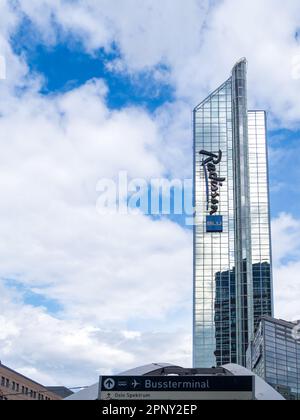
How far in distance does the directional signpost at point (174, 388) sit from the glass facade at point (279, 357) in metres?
127

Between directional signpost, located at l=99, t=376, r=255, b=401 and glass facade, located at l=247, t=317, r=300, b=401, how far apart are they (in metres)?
127

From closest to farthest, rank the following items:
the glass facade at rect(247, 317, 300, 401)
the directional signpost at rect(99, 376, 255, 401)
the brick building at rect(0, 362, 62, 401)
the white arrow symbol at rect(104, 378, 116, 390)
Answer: the directional signpost at rect(99, 376, 255, 401) < the white arrow symbol at rect(104, 378, 116, 390) < the brick building at rect(0, 362, 62, 401) < the glass facade at rect(247, 317, 300, 401)

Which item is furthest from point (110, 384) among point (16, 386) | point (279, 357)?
point (279, 357)

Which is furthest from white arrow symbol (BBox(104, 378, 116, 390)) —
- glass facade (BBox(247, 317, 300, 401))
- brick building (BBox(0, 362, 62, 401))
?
glass facade (BBox(247, 317, 300, 401))

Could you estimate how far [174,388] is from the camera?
20.4m

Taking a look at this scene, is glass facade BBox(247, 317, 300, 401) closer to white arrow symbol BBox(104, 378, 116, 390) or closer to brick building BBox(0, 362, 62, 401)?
brick building BBox(0, 362, 62, 401)

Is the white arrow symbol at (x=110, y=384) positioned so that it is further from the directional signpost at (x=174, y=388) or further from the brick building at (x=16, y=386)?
the brick building at (x=16, y=386)

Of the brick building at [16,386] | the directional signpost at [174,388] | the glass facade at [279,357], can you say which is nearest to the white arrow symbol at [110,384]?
the directional signpost at [174,388]

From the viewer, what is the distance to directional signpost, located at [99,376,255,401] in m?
19.8

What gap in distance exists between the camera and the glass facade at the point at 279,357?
152 metres

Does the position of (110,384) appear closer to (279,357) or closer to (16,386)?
(16,386)

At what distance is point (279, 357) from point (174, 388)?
463ft

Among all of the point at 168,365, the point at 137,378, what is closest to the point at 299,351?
the point at 168,365
